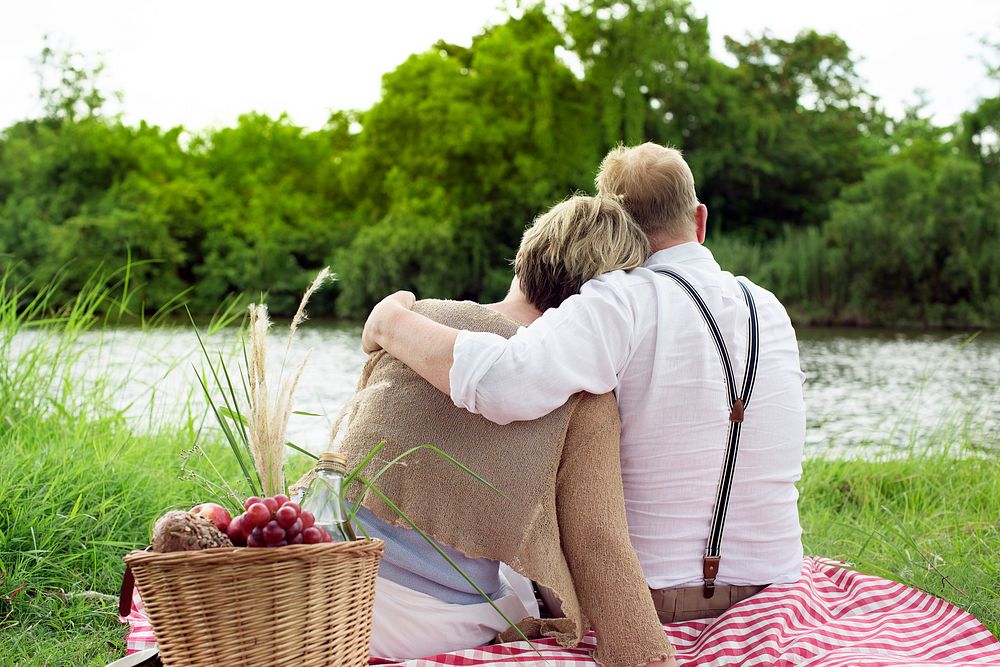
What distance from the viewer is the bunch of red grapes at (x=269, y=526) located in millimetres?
1361

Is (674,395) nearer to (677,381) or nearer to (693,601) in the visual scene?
(677,381)

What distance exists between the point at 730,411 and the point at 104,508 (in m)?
2.29

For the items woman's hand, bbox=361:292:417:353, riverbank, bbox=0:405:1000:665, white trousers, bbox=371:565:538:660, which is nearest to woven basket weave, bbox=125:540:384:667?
white trousers, bbox=371:565:538:660

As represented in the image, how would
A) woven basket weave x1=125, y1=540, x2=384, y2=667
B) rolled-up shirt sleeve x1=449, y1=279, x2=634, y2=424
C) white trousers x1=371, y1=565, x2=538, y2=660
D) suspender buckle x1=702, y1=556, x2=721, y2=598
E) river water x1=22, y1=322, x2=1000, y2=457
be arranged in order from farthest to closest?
river water x1=22, y1=322, x2=1000, y2=457
suspender buckle x1=702, y1=556, x2=721, y2=598
white trousers x1=371, y1=565, x2=538, y2=660
rolled-up shirt sleeve x1=449, y1=279, x2=634, y2=424
woven basket weave x1=125, y1=540, x2=384, y2=667

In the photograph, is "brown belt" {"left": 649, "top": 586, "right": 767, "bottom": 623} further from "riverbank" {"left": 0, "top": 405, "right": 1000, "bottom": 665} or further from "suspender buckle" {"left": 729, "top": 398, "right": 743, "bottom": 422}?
"riverbank" {"left": 0, "top": 405, "right": 1000, "bottom": 665}

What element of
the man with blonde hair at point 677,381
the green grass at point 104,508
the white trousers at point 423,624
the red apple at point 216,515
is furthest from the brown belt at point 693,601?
the red apple at point 216,515

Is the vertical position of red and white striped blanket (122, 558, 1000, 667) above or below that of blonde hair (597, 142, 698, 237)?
below

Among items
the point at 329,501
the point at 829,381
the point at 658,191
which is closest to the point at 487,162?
the point at 829,381

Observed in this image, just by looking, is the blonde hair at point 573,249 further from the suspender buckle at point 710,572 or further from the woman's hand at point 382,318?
the suspender buckle at point 710,572

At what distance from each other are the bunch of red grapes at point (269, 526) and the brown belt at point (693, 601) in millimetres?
1096

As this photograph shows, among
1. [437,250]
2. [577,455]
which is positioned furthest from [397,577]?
[437,250]

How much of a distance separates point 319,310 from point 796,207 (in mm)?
15925

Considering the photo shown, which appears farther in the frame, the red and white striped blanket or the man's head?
the man's head

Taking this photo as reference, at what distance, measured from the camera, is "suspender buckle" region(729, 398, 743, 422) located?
2.19 m
